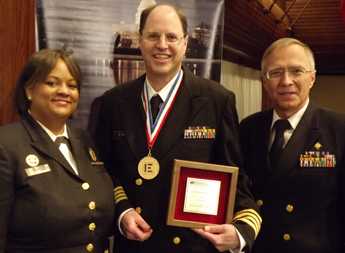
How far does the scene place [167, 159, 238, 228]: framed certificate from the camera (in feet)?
5.81

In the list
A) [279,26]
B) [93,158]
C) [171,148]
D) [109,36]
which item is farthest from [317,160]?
[279,26]

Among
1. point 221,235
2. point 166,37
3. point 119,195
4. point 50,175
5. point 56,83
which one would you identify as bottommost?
point 221,235

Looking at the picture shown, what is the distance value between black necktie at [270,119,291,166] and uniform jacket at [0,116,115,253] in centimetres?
77

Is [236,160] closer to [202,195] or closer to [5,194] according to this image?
[202,195]

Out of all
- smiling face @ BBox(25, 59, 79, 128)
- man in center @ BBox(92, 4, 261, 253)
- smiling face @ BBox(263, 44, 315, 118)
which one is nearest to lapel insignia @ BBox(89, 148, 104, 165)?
man in center @ BBox(92, 4, 261, 253)

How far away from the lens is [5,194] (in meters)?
1.66

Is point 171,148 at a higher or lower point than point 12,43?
lower

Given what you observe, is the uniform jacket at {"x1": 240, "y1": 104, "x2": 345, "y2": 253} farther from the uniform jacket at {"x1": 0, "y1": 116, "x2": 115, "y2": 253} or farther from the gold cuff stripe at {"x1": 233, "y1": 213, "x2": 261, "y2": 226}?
the uniform jacket at {"x1": 0, "y1": 116, "x2": 115, "y2": 253}

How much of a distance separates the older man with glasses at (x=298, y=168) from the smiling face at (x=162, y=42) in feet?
1.62

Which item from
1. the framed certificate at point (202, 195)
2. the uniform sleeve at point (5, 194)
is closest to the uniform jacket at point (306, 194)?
the framed certificate at point (202, 195)

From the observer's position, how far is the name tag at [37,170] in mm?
1733

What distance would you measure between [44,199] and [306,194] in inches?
43.6

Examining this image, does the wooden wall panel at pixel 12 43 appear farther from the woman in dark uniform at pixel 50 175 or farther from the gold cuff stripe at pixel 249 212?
the gold cuff stripe at pixel 249 212

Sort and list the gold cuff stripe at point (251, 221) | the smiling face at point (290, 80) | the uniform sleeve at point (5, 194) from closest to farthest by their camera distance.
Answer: the uniform sleeve at point (5, 194) < the gold cuff stripe at point (251, 221) < the smiling face at point (290, 80)
